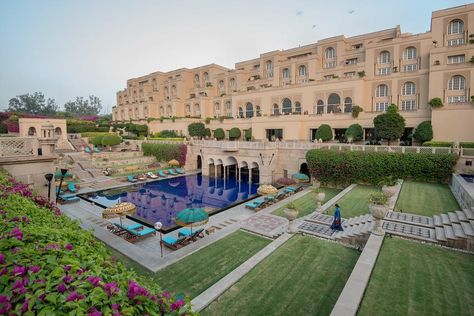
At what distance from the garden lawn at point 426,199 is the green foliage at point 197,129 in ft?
109

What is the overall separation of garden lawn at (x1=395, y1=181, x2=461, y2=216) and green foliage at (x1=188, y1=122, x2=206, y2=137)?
109 feet

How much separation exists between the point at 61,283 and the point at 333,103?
36.8m

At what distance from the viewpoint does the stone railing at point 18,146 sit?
10.7 meters

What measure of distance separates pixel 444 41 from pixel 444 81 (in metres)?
9.54

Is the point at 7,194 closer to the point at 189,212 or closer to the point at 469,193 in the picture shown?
the point at 189,212

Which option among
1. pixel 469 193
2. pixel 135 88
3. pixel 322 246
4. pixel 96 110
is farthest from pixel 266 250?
pixel 96 110

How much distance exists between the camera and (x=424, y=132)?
994 inches

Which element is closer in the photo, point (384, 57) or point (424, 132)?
point (424, 132)

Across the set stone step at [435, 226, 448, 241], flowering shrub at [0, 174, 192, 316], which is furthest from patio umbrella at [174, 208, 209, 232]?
stone step at [435, 226, 448, 241]

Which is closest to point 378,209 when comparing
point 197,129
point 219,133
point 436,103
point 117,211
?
point 117,211

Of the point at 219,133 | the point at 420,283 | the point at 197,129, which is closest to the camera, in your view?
the point at 420,283

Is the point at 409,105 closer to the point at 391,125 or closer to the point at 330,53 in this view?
the point at 391,125

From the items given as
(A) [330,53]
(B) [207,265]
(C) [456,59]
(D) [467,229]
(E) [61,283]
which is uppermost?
(A) [330,53]

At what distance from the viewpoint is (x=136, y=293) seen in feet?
9.48
